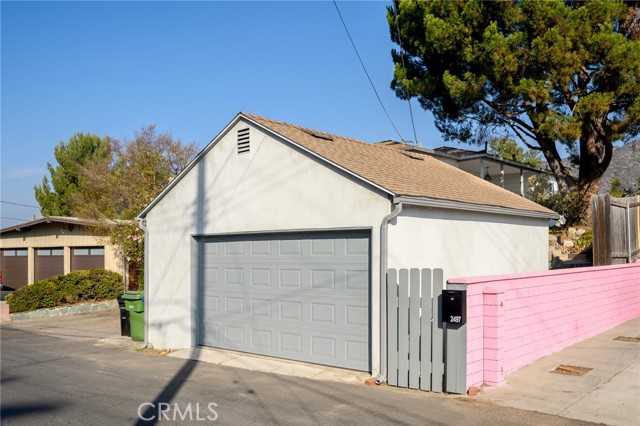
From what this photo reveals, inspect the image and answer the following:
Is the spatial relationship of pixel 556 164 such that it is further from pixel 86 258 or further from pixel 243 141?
pixel 86 258

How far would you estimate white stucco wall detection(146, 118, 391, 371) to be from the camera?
33.5ft

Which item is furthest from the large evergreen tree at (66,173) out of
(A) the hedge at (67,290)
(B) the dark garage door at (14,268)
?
(A) the hedge at (67,290)

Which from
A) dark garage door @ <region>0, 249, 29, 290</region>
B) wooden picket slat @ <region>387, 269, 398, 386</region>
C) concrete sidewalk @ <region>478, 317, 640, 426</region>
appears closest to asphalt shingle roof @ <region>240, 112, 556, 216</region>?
wooden picket slat @ <region>387, 269, 398, 386</region>

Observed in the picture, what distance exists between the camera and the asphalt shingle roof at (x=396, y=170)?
1068 centimetres

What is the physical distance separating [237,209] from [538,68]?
1585 centimetres

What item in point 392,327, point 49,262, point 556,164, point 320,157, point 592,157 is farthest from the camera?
point 49,262

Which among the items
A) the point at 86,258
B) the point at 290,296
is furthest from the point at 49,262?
the point at 290,296

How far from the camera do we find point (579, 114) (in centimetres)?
2225

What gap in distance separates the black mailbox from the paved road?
1.06 m

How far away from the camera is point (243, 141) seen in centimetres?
1216

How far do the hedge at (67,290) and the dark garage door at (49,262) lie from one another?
4.32 metres

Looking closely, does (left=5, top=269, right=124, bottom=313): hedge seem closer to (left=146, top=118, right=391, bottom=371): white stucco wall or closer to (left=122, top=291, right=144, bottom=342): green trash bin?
(left=122, top=291, right=144, bottom=342): green trash bin

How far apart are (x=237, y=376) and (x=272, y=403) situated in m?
2.05

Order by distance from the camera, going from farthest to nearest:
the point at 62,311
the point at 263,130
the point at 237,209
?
the point at 62,311
the point at 237,209
the point at 263,130
